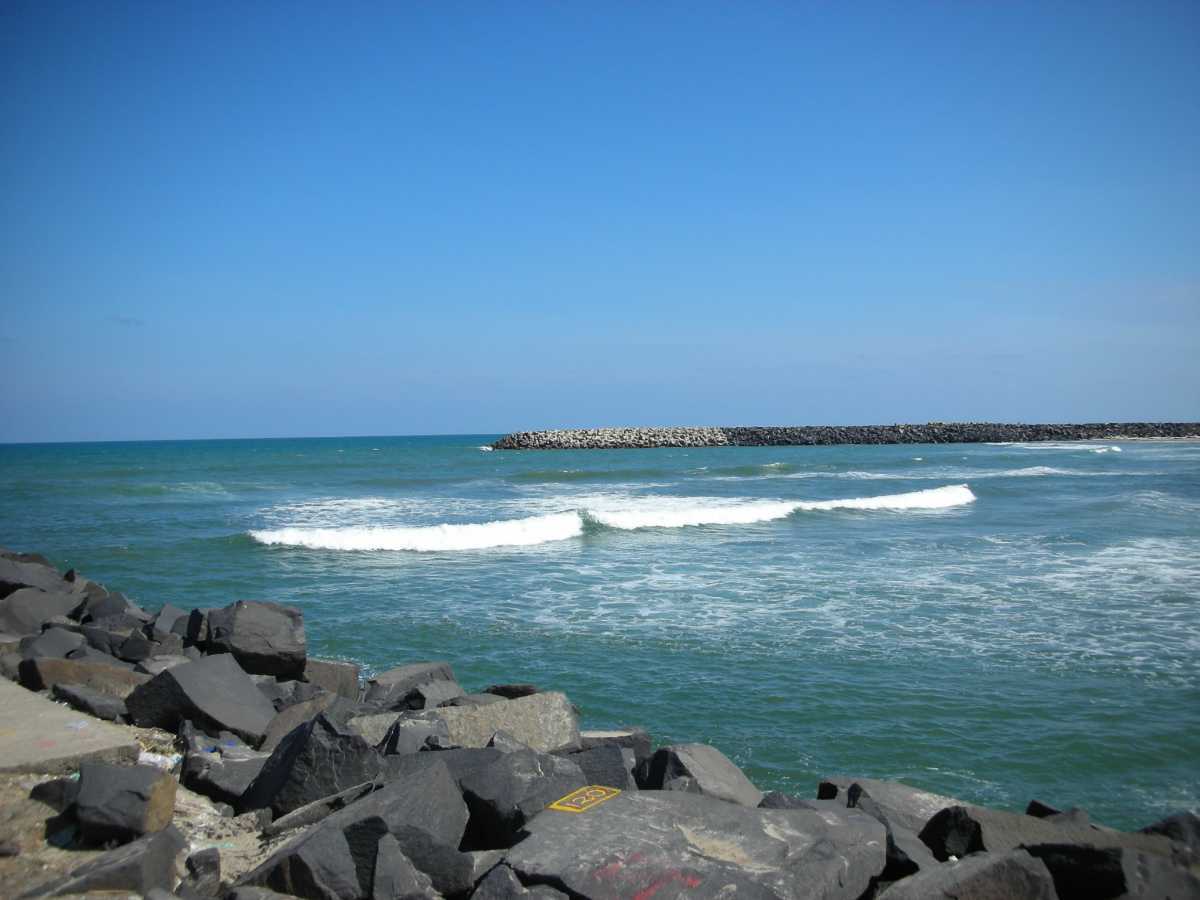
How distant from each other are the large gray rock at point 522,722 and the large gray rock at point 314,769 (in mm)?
1181

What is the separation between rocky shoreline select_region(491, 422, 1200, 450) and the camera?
79188 mm

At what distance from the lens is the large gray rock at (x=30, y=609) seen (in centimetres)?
920

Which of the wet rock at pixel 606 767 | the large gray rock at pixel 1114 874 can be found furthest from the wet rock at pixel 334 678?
the large gray rock at pixel 1114 874

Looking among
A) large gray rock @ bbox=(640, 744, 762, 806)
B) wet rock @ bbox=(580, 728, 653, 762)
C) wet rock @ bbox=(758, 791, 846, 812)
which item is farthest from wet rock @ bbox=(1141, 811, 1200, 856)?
wet rock @ bbox=(580, 728, 653, 762)

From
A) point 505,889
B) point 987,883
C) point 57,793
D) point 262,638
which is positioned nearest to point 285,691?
point 262,638

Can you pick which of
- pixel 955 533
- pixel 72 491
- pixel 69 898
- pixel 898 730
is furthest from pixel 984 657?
pixel 72 491

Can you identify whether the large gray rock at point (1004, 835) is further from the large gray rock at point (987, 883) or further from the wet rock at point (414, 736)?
the wet rock at point (414, 736)

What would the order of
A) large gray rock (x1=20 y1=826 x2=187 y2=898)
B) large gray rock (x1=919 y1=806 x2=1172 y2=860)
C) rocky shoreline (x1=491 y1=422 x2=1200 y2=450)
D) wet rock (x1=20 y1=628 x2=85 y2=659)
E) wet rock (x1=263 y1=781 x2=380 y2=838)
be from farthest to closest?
1. rocky shoreline (x1=491 y1=422 x2=1200 y2=450)
2. wet rock (x1=20 y1=628 x2=85 y2=659)
3. wet rock (x1=263 y1=781 x2=380 y2=838)
4. large gray rock (x1=919 y1=806 x2=1172 y2=860)
5. large gray rock (x1=20 y1=826 x2=187 y2=898)

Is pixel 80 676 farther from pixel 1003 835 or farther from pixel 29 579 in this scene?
pixel 1003 835

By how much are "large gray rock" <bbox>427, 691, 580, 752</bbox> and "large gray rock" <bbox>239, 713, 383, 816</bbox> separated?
1181 millimetres

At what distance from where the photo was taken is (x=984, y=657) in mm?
9445

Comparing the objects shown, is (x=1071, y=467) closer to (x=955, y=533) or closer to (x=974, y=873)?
(x=955, y=533)

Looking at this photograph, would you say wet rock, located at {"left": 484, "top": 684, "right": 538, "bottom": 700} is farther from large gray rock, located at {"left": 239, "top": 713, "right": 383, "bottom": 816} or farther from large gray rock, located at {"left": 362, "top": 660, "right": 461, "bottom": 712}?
large gray rock, located at {"left": 239, "top": 713, "right": 383, "bottom": 816}

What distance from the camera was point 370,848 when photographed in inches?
150
